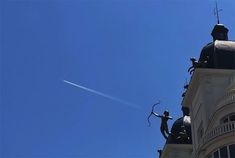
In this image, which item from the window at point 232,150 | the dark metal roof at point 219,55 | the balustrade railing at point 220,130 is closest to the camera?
the window at point 232,150

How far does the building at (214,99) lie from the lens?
148 ft

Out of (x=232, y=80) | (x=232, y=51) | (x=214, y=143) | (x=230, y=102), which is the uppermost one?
(x=232, y=51)

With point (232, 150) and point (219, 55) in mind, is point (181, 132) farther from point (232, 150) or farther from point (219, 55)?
point (232, 150)

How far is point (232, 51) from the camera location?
175 ft

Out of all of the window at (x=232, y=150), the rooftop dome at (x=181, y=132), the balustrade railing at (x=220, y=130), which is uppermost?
the rooftop dome at (x=181, y=132)

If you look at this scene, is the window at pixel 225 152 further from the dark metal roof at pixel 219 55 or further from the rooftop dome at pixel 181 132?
the rooftop dome at pixel 181 132

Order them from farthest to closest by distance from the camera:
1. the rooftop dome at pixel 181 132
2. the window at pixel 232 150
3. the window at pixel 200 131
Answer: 1. the rooftop dome at pixel 181 132
2. the window at pixel 200 131
3. the window at pixel 232 150

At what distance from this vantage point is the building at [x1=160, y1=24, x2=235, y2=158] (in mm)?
45156

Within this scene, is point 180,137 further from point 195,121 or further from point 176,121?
point 195,121

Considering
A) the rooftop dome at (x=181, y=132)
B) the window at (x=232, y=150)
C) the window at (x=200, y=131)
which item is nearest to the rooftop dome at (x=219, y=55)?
the window at (x=200, y=131)

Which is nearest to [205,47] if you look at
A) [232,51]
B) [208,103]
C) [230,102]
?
[232,51]

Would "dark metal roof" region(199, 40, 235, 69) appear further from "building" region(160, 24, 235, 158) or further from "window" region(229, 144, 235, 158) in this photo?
"window" region(229, 144, 235, 158)

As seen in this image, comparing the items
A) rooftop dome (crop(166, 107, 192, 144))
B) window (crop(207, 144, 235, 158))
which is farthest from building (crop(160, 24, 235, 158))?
rooftop dome (crop(166, 107, 192, 144))

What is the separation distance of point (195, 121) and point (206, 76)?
4350 mm
